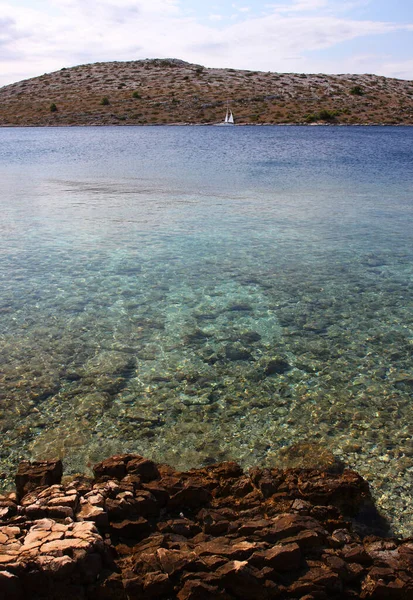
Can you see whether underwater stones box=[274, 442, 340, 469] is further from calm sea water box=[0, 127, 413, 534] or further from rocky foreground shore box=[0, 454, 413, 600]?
rocky foreground shore box=[0, 454, 413, 600]

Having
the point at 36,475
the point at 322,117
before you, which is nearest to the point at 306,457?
the point at 36,475

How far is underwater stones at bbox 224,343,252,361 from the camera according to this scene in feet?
47.0

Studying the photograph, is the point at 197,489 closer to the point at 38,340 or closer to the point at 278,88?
the point at 38,340

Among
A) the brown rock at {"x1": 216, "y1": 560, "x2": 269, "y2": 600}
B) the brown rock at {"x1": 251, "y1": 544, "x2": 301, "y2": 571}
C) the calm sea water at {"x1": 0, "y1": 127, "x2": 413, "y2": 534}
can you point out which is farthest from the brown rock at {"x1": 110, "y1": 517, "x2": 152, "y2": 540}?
the calm sea water at {"x1": 0, "y1": 127, "x2": 413, "y2": 534}

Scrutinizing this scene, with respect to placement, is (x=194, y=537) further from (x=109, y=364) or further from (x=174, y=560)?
(x=109, y=364)

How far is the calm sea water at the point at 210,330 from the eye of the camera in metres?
10.9

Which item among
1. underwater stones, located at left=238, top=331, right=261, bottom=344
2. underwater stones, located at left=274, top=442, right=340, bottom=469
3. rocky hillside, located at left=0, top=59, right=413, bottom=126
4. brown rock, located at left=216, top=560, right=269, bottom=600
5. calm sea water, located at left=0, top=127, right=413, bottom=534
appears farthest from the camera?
rocky hillside, located at left=0, top=59, right=413, bottom=126

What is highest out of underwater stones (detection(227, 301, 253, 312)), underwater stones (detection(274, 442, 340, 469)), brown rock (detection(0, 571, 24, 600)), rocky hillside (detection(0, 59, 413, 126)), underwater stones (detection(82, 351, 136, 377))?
rocky hillside (detection(0, 59, 413, 126))

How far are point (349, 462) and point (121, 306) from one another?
9.78m

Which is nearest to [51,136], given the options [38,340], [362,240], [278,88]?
[278,88]

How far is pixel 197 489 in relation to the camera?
8.62 m

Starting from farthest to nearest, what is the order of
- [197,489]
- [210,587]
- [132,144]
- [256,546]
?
[132,144] → [197,489] → [256,546] → [210,587]

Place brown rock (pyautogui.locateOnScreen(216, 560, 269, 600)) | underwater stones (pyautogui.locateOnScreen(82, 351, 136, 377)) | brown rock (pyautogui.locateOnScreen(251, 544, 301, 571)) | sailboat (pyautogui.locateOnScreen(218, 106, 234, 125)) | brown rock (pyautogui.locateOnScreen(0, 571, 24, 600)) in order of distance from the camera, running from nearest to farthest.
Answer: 1. brown rock (pyautogui.locateOnScreen(0, 571, 24, 600))
2. brown rock (pyautogui.locateOnScreen(216, 560, 269, 600))
3. brown rock (pyautogui.locateOnScreen(251, 544, 301, 571))
4. underwater stones (pyautogui.locateOnScreen(82, 351, 136, 377))
5. sailboat (pyautogui.locateOnScreen(218, 106, 234, 125))

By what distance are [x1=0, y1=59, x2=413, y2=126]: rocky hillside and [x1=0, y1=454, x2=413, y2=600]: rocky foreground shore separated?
11218cm
